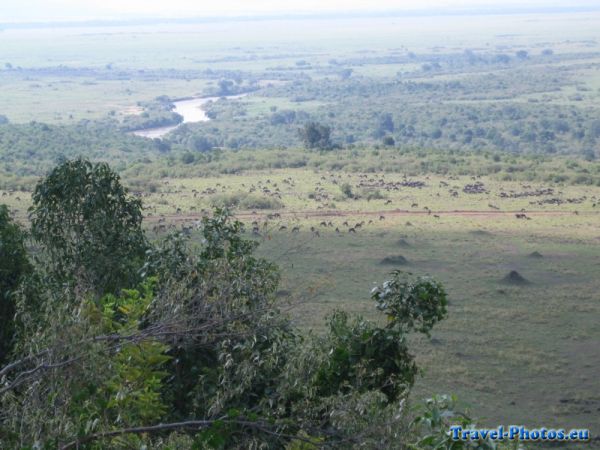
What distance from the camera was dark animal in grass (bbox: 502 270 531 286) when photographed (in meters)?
23.6

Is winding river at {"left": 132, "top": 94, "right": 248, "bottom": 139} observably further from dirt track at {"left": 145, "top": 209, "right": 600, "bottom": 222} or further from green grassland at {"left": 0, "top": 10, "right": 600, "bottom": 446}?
dirt track at {"left": 145, "top": 209, "right": 600, "bottom": 222}

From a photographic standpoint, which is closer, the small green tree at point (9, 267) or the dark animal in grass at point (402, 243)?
the small green tree at point (9, 267)

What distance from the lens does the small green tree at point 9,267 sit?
447 inches

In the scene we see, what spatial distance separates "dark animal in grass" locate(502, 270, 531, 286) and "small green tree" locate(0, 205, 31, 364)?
14383 mm

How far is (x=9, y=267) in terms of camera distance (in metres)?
12.0

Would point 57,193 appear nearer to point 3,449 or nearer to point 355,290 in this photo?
point 3,449

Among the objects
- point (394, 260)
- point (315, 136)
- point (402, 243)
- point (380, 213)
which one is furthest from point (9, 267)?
point (315, 136)

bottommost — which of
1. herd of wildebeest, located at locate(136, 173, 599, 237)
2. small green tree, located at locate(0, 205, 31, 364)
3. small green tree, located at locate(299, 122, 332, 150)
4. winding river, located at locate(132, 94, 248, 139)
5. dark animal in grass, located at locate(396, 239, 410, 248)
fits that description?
winding river, located at locate(132, 94, 248, 139)

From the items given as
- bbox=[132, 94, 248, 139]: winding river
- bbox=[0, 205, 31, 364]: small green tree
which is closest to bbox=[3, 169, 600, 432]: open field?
bbox=[0, 205, 31, 364]: small green tree

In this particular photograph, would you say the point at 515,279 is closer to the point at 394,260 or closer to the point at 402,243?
the point at 394,260

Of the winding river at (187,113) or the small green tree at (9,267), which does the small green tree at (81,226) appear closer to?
the small green tree at (9,267)

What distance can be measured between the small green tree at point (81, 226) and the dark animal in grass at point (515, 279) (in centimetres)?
1331

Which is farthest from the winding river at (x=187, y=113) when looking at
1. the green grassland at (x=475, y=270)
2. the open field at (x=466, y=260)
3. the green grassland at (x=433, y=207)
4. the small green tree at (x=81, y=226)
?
the small green tree at (x=81, y=226)

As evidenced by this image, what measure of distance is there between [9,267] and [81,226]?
45.0 inches
